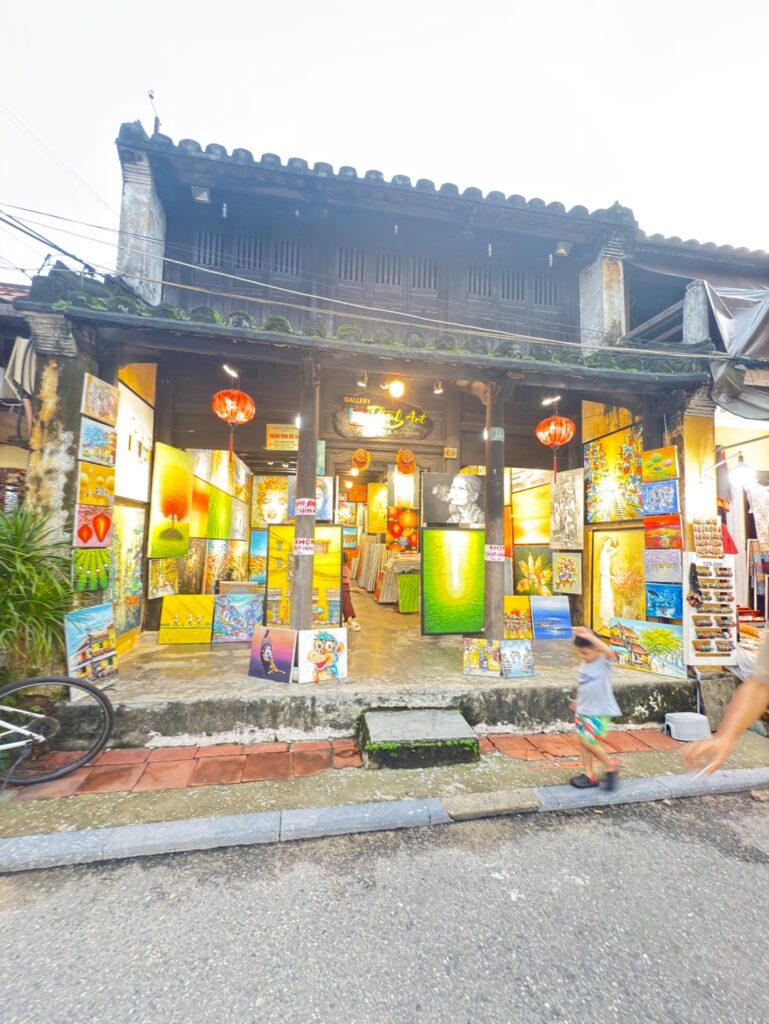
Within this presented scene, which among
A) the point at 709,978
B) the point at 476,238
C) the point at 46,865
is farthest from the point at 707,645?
the point at 476,238

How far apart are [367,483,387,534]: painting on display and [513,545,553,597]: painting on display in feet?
14.9

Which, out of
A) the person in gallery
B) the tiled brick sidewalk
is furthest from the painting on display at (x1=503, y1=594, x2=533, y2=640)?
the person in gallery

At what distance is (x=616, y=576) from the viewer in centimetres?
810

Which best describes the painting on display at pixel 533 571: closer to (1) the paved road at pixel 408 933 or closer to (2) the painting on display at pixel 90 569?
(1) the paved road at pixel 408 933

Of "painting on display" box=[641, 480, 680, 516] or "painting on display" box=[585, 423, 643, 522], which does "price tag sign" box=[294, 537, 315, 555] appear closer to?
"painting on display" box=[641, 480, 680, 516]

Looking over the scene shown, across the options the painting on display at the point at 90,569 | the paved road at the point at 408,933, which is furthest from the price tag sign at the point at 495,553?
the painting on display at the point at 90,569

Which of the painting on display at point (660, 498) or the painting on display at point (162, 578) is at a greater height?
the painting on display at point (660, 498)

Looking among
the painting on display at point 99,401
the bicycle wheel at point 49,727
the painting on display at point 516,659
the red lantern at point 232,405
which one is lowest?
the bicycle wheel at point 49,727

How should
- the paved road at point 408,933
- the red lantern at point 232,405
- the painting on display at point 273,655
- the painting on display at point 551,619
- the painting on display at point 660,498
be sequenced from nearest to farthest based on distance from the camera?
the paved road at point 408,933
the painting on display at point 273,655
the painting on display at point 660,498
the red lantern at point 232,405
the painting on display at point 551,619

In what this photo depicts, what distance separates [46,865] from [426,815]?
2874 mm

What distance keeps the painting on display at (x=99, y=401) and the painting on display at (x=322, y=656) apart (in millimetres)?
3794

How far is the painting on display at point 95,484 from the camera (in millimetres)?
5198

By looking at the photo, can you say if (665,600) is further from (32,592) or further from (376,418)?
(32,592)

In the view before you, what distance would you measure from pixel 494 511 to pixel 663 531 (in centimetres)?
262
